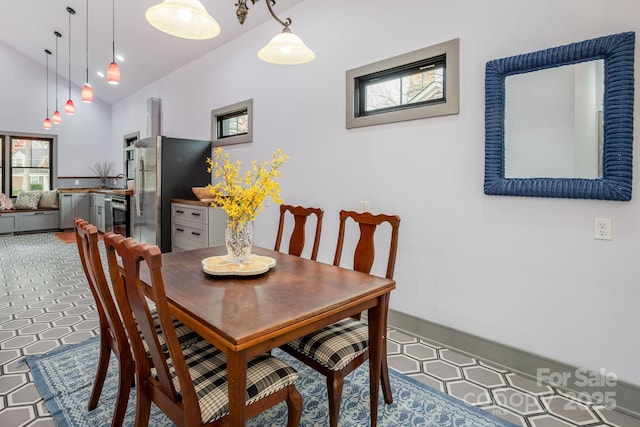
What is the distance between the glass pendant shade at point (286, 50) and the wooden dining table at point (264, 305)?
4.00ft

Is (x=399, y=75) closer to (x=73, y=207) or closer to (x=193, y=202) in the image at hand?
(x=193, y=202)

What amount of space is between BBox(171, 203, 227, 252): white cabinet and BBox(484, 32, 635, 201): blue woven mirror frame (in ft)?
10.4

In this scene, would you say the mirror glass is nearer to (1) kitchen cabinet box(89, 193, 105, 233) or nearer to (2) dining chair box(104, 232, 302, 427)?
(2) dining chair box(104, 232, 302, 427)

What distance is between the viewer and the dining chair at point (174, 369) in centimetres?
111

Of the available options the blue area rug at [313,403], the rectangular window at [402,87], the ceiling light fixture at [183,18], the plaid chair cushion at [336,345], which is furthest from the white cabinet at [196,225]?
the plaid chair cushion at [336,345]

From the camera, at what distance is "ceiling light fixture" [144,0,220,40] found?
1571 millimetres

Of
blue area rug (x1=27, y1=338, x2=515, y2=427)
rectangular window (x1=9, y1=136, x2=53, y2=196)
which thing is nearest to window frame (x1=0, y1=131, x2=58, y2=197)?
rectangular window (x1=9, y1=136, x2=53, y2=196)

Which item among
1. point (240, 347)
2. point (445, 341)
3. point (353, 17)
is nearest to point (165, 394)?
point (240, 347)

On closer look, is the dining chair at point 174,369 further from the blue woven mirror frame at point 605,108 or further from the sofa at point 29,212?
the sofa at point 29,212

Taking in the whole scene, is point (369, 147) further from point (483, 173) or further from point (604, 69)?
point (604, 69)

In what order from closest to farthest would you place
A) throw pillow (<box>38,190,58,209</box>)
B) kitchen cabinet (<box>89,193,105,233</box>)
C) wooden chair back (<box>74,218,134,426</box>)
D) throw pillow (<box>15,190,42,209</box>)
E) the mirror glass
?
wooden chair back (<box>74,218,134,426</box>), the mirror glass, kitchen cabinet (<box>89,193,105,233</box>), throw pillow (<box>15,190,42,209</box>), throw pillow (<box>38,190,58,209</box>)

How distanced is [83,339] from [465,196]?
303 centimetres

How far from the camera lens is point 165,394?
1.30 metres

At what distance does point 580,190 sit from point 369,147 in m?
Result: 1.54
